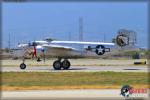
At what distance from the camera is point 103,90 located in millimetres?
19453

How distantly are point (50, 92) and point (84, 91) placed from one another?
1.40 m

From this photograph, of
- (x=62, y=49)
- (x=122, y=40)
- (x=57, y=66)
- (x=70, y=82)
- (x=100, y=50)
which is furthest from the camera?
(x=122, y=40)

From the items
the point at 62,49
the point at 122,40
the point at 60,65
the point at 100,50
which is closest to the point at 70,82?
the point at 60,65

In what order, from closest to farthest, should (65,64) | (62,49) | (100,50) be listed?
(65,64), (62,49), (100,50)

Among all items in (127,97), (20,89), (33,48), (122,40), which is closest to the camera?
(127,97)

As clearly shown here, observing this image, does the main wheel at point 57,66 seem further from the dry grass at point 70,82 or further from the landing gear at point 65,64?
the dry grass at point 70,82

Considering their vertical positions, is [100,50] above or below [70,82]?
above

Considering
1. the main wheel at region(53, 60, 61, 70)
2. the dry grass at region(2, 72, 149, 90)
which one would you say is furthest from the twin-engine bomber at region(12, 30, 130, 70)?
the dry grass at region(2, 72, 149, 90)

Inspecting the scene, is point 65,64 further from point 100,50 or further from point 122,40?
point 122,40

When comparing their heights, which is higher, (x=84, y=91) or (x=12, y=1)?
(x=12, y=1)

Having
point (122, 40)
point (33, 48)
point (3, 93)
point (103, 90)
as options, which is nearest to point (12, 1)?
point (3, 93)

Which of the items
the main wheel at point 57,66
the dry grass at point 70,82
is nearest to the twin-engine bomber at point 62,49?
the main wheel at point 57,66

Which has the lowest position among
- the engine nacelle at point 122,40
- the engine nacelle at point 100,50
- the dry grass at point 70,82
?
the dry grass at point 70,82

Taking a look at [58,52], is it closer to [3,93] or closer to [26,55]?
A: [26,55]
